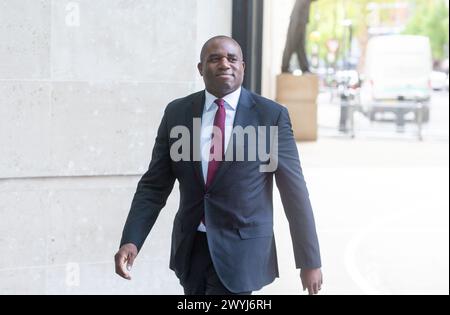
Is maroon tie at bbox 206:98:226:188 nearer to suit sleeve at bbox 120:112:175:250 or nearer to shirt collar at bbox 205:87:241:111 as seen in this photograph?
shirt collar at bbox 205:87:241:111

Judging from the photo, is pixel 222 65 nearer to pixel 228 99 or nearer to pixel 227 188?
pixel 228 99

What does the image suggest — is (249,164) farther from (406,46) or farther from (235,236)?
(406,46)

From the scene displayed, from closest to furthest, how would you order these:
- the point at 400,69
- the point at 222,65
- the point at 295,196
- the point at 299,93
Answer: the point at 222,65, the point at 295,196, the point at 299,93, the point at 400,69

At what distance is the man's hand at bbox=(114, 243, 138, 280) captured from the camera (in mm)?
2998

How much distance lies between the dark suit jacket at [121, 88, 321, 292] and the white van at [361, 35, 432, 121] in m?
25.1

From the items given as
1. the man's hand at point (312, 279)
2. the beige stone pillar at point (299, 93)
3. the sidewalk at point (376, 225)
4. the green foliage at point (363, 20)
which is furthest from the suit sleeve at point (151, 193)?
the green foliage at point (363, 20)

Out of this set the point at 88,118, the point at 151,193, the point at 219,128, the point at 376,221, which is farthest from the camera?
the point at 376,221

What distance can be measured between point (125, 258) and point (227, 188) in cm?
46

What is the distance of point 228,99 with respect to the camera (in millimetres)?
2865

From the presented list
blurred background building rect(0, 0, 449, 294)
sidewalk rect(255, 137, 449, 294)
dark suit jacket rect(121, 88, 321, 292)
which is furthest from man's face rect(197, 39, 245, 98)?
sidewalk rect(255, 137, 449, 294)

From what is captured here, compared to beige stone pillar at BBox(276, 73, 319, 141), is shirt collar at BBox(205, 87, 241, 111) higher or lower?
higher

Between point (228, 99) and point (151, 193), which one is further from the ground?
point (228, 99)

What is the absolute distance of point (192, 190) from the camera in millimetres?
2967

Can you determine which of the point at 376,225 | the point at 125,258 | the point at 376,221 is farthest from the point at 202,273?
the point at 376,221
